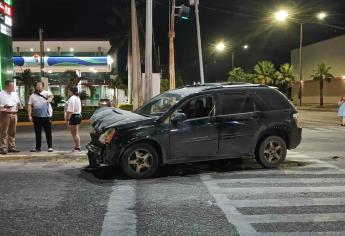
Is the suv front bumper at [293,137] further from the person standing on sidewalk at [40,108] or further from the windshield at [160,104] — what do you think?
the person standing on sidewalk at [40,108]

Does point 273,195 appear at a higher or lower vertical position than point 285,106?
lower

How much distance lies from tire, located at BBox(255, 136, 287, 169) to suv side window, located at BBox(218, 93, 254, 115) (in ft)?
2.43

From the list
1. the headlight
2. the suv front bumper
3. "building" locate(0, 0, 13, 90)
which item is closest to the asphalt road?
the suv front bumper

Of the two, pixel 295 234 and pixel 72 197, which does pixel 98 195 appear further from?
pixel 295 234

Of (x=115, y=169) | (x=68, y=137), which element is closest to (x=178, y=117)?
(x=115, y=169)

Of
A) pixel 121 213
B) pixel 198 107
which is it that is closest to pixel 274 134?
pixel 198 107

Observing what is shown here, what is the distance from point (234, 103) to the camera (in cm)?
966

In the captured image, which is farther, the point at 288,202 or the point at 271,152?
the point at 271,152

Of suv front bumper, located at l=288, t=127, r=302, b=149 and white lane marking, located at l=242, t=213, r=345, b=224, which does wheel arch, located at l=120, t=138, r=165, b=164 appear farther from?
white lane marking, located at l=242, t=213, r=345, b=224

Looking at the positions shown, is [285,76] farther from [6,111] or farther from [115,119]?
[115,119]

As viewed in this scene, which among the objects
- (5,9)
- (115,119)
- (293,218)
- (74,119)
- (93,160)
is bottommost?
(293,218)

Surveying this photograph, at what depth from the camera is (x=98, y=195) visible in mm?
7492

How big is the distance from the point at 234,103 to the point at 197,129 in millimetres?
1043

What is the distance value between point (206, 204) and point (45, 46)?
1443 inches
